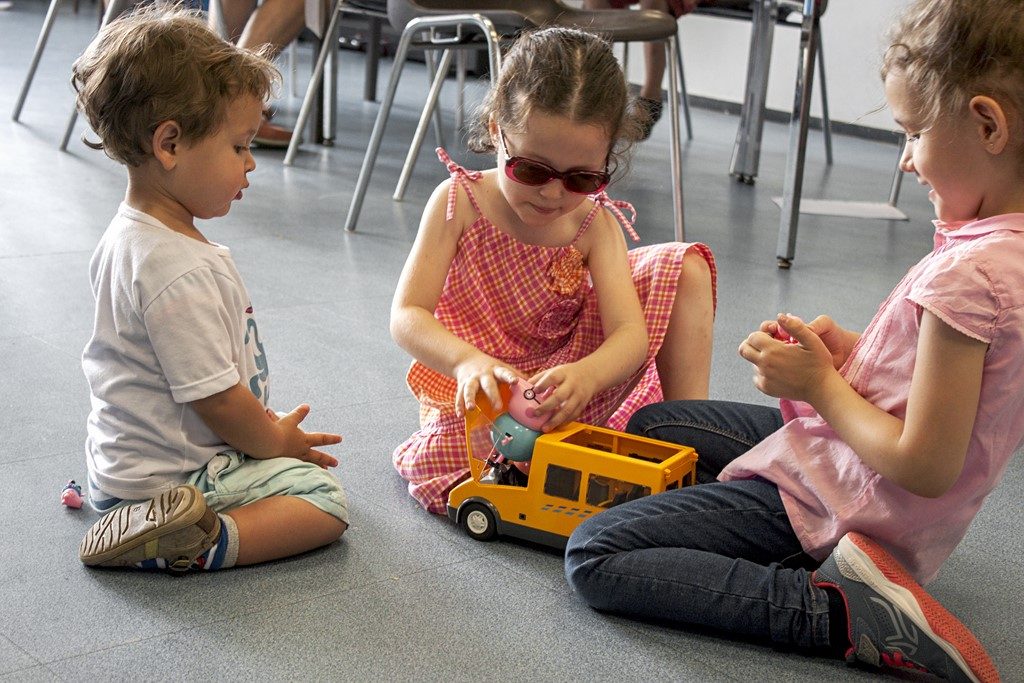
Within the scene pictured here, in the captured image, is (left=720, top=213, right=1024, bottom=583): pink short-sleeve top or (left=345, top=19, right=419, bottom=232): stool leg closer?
(left=720, top=213, right=1024, bottom=583): pink short-sleeve top

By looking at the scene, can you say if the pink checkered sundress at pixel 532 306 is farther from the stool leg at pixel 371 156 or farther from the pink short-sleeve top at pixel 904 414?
the stool leg at pixel 371 156

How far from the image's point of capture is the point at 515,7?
2.39 meters

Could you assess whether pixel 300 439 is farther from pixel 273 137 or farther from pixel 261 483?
pixel 273 137

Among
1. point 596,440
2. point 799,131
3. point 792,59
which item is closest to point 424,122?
point 799,131

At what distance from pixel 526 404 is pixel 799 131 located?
153 centimetres

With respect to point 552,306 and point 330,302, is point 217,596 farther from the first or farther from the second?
point 330,302

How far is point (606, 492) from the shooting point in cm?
118

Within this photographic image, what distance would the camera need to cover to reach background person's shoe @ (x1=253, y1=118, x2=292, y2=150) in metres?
3.50

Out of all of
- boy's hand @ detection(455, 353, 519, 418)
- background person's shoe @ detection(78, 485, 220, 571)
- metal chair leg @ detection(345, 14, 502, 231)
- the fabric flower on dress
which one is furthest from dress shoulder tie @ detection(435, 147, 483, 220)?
metal chair leg @ detection(345, 14, 502, 231)

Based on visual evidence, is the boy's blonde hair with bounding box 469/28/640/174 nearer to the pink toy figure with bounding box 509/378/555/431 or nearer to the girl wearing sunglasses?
the girl wearing sunglasses

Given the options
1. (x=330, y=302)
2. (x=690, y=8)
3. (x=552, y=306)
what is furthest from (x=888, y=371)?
(x=690, y=8)

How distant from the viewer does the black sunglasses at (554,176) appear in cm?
125

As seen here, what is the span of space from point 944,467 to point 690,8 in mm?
2811

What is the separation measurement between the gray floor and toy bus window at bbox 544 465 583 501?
0.23ft
